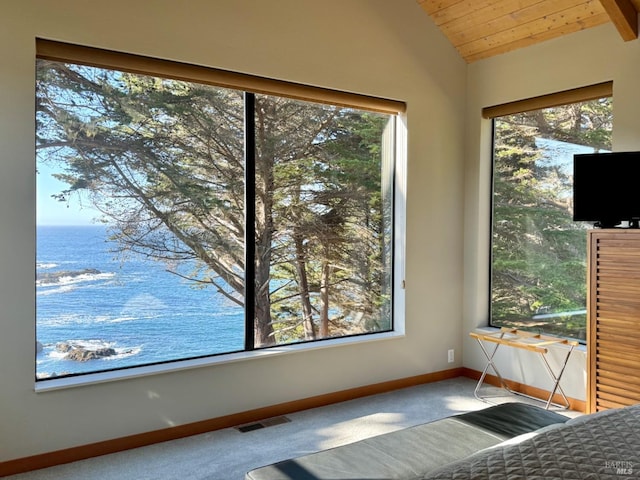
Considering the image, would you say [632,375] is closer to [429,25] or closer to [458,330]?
[458,330]

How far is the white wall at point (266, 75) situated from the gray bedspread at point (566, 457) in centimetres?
222

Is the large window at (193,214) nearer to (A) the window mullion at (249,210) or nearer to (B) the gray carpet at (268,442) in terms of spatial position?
(A) the window mullion at (249,210)

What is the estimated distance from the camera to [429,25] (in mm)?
4320

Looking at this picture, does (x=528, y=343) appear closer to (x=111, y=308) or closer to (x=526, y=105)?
(x=526, y=105)

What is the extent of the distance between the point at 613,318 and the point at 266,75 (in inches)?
107

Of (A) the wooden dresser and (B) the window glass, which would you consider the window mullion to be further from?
(A) the wooden dresser

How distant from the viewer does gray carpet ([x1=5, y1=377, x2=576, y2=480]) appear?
8.97ft

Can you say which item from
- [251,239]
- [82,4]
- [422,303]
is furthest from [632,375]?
[82,4]

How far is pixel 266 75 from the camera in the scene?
138 inches

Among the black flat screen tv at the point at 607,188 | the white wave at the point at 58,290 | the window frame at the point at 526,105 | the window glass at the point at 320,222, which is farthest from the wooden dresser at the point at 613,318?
the white wave at the point at 58,290

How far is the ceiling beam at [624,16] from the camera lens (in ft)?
10.7

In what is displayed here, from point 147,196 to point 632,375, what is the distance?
122 inches

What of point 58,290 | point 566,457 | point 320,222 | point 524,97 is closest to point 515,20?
point 524,97

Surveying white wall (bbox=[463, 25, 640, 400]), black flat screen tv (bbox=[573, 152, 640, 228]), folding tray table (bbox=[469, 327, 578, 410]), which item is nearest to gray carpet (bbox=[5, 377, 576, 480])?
folding tray table (bbox=[469, 327, 578, 410])
